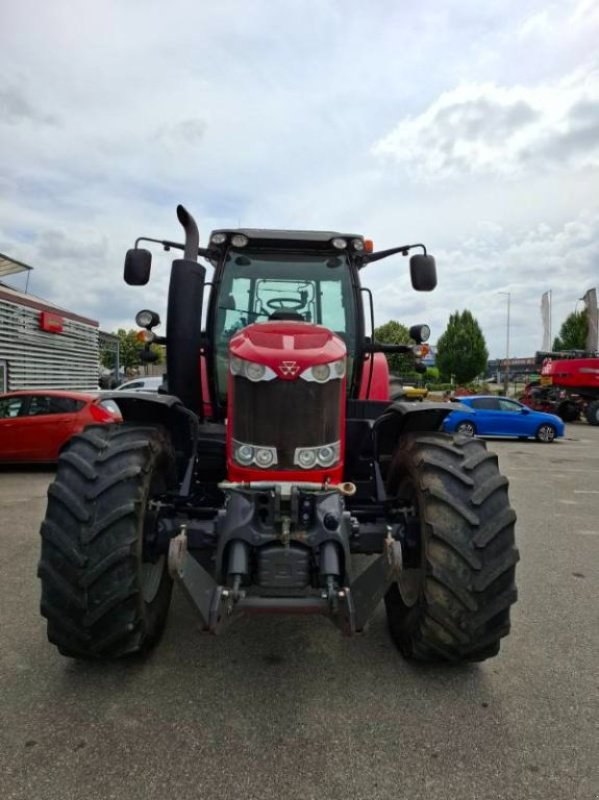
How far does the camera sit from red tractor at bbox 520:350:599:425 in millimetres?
23562

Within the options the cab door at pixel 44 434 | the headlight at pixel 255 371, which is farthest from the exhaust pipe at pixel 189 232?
the cab door at pixel 44 434

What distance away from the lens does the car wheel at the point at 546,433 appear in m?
16.6

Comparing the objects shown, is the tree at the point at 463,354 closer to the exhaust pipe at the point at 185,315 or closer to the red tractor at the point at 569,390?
the red tractor at the point at 569,390

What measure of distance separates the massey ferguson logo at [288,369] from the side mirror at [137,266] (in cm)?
170

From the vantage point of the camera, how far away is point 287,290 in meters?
4.36

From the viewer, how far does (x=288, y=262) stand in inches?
170

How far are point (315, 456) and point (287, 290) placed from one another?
1.75 m

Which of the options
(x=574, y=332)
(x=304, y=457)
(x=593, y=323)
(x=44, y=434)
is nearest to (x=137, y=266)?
(x=304, y=457)

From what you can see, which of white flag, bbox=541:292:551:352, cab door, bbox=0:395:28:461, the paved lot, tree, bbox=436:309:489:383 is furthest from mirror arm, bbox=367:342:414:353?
tree, bbox=436:309:489:383

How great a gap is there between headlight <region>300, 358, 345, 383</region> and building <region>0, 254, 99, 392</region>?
49.4ft

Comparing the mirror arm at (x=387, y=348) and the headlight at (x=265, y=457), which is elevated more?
the mirror arm at (x=387, y=348)

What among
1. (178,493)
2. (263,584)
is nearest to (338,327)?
(178,493)

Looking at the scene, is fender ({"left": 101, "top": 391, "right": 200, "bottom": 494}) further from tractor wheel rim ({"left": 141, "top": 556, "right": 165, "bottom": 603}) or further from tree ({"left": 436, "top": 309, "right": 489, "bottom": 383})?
tree ({"left": 436, "top": 309, "right": 489, "bottom": 383})

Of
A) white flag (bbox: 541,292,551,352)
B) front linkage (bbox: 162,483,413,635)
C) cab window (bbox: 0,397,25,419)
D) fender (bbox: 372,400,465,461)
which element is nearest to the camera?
front linkage (bbox: 162,483,413,635)
